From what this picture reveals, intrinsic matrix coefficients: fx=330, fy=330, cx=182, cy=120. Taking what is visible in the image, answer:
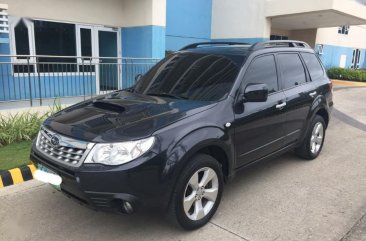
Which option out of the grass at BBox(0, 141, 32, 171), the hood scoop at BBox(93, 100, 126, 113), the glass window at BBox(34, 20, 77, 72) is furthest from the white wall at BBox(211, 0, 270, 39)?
the hood scoop at BBox(93, 100, 126, 113)

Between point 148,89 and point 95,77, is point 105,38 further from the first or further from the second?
point 148,89

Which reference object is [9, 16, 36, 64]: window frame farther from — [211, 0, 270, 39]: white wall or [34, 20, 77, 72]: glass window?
[211, 0, 270, 39]: white wall

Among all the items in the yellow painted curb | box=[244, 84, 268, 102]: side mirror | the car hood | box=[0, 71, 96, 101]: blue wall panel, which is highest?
box=[244, 84, 268, 102]: side mirror

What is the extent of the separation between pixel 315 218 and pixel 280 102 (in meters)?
1.51

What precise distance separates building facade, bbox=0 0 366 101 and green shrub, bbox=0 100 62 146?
4.54 ft

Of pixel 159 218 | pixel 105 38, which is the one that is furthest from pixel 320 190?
pixel 105 38

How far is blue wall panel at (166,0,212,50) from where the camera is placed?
1477 cm

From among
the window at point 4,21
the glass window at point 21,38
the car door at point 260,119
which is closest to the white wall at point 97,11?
the glass window at point 21,38

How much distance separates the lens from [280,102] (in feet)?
14.3

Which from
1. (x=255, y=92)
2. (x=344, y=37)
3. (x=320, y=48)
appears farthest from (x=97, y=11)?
(x=344, y=37)

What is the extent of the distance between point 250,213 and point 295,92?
1.96 metres

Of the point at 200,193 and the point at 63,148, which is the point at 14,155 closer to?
the point at 63,148

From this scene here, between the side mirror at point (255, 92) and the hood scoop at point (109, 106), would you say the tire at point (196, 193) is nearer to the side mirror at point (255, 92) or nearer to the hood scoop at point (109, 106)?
the side mirror at point (255, 92)

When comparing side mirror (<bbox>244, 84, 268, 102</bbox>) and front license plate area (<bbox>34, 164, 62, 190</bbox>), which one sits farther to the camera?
side mirror (<bbox>244, 84, 268, 102</bbox>)
